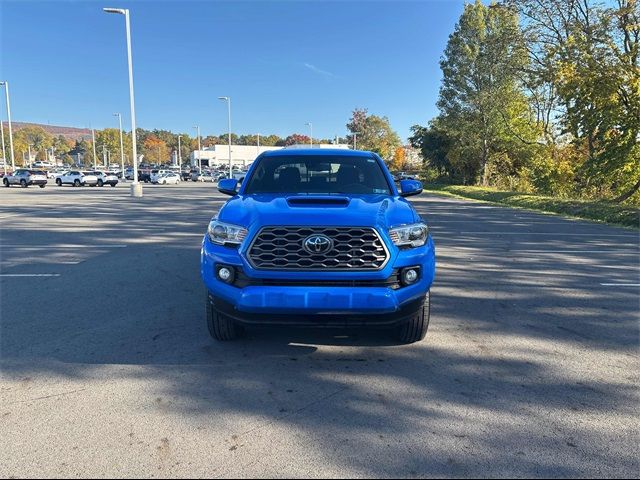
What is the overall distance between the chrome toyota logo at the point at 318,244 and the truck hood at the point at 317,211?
0.42ft

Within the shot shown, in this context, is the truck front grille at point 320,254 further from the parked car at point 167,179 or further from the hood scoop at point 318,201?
the parked car at point 167,179

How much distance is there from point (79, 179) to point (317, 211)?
45.8 m

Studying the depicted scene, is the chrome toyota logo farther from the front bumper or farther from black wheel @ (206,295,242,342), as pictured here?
black wheel @ (206,295,242,342)

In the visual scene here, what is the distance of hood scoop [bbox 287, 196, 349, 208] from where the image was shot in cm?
398

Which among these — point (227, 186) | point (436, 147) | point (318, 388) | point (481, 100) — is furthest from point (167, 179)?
point (318, 388)

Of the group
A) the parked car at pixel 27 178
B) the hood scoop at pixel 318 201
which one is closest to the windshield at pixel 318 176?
the hood scoop at pixel 318 201

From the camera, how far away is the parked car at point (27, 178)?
128 feet

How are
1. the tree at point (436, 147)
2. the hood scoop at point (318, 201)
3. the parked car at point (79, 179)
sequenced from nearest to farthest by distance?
1. the hood scoop at point (318, 201)
2. the parked car at point (79, 179)
3. the tree at point (436, 147)

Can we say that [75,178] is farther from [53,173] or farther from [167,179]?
[53,173]

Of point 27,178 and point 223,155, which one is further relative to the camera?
point 223,155

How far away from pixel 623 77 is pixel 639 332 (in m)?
18.1

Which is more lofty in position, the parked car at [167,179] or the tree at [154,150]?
the tree at [154,150]

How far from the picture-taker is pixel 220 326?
4.15 meters

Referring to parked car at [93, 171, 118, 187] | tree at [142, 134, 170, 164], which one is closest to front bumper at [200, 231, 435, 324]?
parked car at [93, 171, 118, 187]
